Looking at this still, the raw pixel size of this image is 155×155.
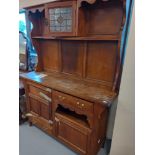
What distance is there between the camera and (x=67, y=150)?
1.80m

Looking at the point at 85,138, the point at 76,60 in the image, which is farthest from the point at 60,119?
the point at 76,60

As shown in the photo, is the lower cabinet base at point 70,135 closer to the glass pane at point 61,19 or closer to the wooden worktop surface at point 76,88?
the wooden worktop surface at point 76,88

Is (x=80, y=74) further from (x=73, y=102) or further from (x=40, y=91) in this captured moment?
(x=40, y=91)

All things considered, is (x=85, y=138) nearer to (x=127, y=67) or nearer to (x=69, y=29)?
(x=127, y=67)

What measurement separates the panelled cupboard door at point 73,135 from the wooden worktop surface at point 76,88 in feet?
1.41

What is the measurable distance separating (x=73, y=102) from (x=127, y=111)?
573mm

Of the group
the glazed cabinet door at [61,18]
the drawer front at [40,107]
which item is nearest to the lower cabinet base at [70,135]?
the drawer front at [40,107]

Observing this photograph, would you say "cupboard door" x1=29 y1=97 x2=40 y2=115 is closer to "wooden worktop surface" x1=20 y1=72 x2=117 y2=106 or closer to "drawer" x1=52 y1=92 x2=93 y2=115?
"wooden worktop surface" x1=20 y1=72 x2=117 y2=106

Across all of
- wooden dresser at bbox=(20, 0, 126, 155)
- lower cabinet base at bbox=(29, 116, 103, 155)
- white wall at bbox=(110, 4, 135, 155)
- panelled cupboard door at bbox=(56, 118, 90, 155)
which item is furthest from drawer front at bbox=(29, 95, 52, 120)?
white wall at bbox=(110, 4, 135, 155)

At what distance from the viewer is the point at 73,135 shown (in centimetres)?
162

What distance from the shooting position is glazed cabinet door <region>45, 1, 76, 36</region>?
1.50m

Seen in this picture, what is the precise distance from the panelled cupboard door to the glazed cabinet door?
3.69ft

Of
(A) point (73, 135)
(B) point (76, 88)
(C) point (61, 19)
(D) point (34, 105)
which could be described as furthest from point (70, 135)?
(C) point (61, 19)

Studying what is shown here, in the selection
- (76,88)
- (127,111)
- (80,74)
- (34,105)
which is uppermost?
(80,74)
